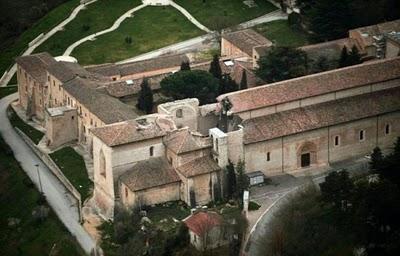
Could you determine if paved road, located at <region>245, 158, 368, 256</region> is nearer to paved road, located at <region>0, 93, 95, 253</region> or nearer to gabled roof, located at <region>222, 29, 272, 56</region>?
paved road, located at <region>0, 93, 95, 253</region>

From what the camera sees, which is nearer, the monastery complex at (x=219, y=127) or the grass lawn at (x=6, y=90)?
the monastery complex at (x=219, y=127)

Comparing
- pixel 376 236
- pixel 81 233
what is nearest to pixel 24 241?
pixel 81 233

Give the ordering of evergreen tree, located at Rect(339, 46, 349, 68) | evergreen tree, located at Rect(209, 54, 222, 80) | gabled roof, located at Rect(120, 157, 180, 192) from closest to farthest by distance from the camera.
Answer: gabled roof, located at Rect(120, 157, 180, 192) < evergreen tree, located at Rect(339, 46, 349, 68) < evergreen tree, located at Rect(209, 54, 222, 80)

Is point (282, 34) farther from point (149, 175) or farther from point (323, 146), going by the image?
point (149, 175)

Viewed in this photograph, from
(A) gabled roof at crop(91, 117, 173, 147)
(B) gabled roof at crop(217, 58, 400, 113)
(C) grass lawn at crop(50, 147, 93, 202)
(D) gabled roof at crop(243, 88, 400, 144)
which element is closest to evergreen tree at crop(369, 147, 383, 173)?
(D) gabled roof at crop(243, 88, 400, 144)

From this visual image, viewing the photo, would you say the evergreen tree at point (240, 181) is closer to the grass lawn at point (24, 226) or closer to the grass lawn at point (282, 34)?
the grass lawn at point (24, 226)

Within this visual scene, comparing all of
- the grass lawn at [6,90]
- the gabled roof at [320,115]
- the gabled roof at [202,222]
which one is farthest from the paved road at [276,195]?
the grass lawn at [6,90]

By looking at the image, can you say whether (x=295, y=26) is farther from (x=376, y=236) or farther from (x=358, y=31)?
(x=376, y=236)
